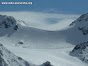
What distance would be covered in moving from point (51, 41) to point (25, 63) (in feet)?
274

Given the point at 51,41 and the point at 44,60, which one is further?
the point at 51,41

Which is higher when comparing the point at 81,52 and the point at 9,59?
the point at 9,59

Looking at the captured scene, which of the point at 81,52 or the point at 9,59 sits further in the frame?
the point at 81,52

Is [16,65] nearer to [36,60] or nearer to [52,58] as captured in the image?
[36,60]

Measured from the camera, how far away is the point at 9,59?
374 ft

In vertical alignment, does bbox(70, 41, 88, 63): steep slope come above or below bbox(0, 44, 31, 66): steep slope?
below

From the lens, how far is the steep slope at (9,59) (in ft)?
363

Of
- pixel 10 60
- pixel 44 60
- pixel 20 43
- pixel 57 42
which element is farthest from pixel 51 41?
pixel 10 60

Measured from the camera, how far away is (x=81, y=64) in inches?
5423

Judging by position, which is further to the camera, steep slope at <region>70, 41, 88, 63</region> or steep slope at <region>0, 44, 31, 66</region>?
steep slope at <region>70, 41, 88, 63</region>

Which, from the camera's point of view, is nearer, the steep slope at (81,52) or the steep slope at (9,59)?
the steep slope at (9,59)

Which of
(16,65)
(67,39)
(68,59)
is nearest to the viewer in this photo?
(16,65)

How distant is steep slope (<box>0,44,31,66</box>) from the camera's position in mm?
110619

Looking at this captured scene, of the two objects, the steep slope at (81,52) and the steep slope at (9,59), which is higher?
the steep slope at (9,59)
